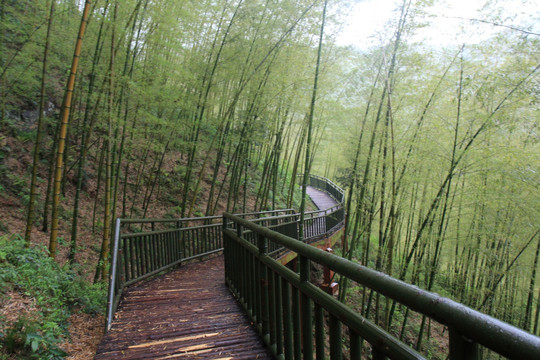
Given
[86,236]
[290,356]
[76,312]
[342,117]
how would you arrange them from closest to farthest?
1. [290,356]
2. [76,312]
3. [86,236]
4. [342,117]

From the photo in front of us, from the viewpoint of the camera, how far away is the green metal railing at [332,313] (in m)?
0.63

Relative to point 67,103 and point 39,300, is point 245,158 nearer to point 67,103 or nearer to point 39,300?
point 67,103

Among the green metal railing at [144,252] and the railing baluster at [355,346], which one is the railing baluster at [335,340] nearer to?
the railing baluster at [355,346]

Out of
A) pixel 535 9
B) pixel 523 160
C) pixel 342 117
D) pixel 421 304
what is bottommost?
pixel 421 304

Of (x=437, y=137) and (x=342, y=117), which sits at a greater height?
Answer: (x=342, y=117)

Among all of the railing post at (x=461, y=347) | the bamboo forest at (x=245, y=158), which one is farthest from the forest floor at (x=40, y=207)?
the railing post at (x=461, y=347)

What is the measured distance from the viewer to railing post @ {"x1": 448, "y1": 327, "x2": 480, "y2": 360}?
67cm

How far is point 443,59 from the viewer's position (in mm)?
4816

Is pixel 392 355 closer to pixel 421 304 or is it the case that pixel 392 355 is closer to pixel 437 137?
pixel 421 304

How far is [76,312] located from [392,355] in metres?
3.31

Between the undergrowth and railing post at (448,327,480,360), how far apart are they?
8.18ft

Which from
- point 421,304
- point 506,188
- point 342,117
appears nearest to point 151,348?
point 421,304

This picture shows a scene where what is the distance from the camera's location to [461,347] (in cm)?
70

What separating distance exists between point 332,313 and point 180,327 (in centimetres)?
175
